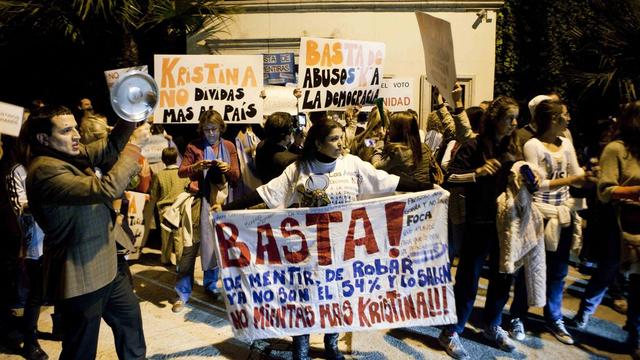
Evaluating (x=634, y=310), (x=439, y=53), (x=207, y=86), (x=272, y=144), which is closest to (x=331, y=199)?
(x=272, y=144)

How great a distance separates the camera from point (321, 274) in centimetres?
355

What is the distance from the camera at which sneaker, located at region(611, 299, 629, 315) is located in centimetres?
501

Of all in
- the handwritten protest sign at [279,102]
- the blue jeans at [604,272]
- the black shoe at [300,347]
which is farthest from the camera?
the handwritten protest sign at [279,102]

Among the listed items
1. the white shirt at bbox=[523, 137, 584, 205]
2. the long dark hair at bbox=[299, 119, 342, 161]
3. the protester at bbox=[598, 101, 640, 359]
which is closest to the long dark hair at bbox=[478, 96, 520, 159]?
the white shirt at bbox=[523, 137, 584, 205]

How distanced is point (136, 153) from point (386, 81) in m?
5.68

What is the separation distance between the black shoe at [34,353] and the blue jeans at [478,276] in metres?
3.39

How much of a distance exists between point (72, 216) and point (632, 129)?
4.09 m

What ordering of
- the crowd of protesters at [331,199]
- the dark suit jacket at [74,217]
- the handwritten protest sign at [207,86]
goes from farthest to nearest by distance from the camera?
the handwritten protest sign at [207,86] → the crowd of protesters at [331,199] → the dark suit jacket at [74,217]

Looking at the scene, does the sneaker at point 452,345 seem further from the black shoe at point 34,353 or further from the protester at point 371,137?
the black shoe at point 34,353

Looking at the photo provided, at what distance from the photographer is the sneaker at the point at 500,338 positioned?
13.5 feet

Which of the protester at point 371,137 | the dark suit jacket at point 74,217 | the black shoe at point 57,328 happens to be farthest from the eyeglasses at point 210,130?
the black shoe at point 57,328

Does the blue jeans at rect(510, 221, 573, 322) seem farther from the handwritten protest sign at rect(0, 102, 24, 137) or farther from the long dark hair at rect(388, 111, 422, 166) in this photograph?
the handwritten protest sign at rect(0, 102, 24, 137)

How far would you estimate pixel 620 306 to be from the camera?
5066 mm

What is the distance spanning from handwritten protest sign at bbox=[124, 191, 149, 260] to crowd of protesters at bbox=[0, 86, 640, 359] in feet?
3.80
